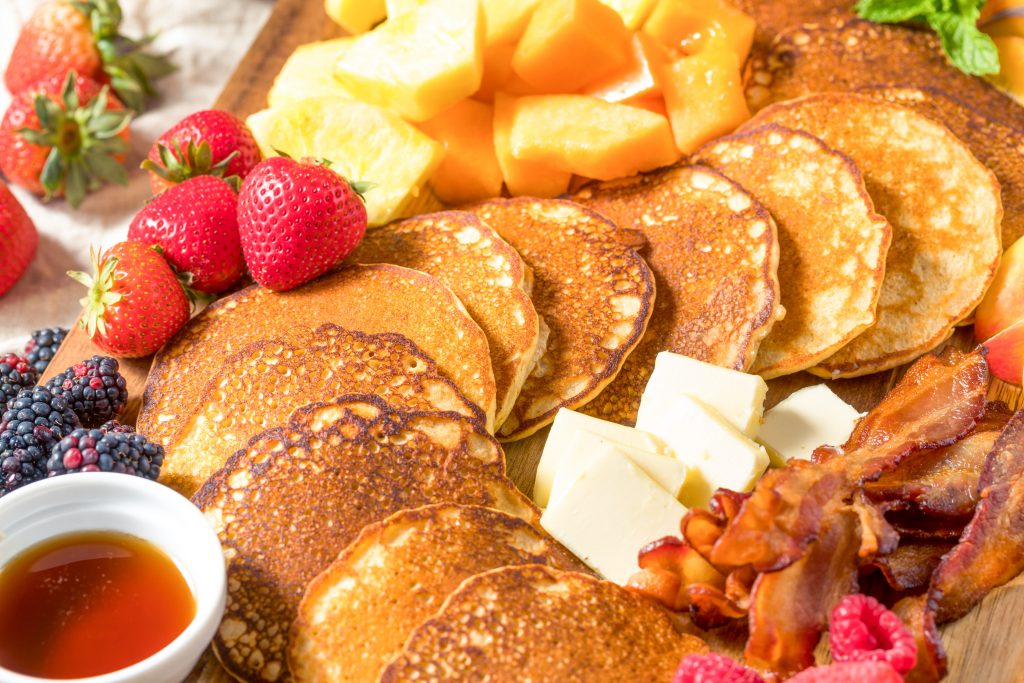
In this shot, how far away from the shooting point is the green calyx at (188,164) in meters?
2.63

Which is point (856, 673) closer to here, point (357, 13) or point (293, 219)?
point (293, 219)

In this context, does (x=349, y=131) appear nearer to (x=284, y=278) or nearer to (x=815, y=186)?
(x=284, y=278)

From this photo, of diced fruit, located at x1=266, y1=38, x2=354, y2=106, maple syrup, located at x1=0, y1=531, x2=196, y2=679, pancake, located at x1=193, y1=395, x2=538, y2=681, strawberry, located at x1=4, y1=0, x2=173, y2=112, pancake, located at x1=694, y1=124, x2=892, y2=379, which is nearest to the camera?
maple syrup, located at x1=0, y1=531, x2=196, y2=679

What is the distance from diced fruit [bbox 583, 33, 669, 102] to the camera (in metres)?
2.82

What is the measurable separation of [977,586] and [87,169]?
2.81m

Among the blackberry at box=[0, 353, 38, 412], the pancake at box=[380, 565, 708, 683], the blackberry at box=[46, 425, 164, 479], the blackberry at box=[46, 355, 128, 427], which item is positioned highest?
the pancake at box=[380, 565, 708, 683]

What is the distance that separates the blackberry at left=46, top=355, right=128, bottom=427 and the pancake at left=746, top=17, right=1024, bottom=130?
196cm

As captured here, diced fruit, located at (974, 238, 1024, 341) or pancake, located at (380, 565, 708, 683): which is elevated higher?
diced fruit, located at (974, 238, 1024, 341)

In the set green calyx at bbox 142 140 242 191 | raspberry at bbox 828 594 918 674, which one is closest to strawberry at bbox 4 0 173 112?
green calyx at bbox 142 140 242 191

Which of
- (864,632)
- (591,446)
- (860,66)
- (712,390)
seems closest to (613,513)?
(591,446)

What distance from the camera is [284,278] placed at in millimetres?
2439

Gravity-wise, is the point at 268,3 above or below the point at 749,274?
below

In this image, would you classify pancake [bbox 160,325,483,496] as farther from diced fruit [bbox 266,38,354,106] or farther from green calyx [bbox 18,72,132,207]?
green calyx [bbox 18,72,132,207]

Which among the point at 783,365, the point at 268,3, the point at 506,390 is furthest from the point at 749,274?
the point at 268,3
